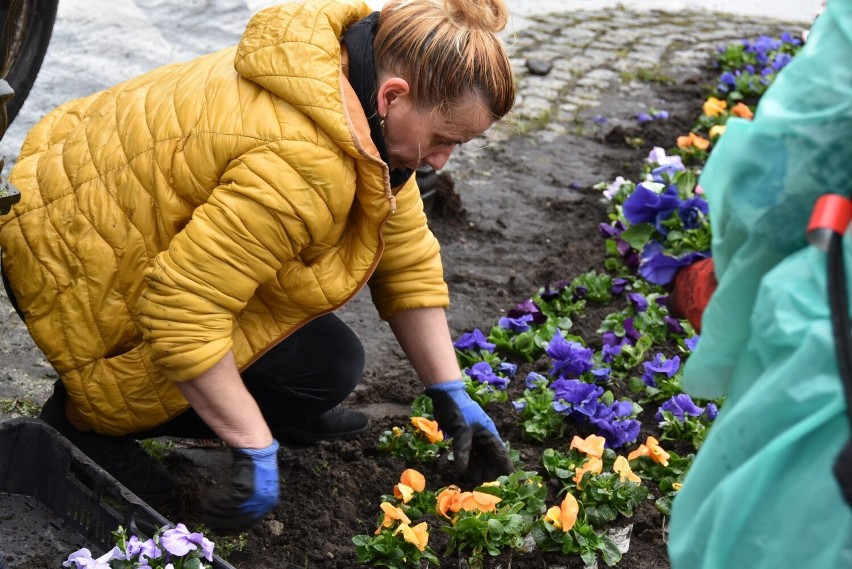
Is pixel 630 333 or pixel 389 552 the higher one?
pixel 389 552

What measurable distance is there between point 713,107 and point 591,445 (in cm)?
357

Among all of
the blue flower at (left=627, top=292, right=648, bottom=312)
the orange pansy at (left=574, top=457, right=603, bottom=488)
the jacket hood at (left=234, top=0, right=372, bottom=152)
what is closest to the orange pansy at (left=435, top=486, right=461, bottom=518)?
the orange pansy at (left=574, top=457, right=603, bottom=488)

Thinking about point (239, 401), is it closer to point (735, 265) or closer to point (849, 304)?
point (735, 265)

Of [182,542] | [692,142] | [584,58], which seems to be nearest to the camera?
[182,542]

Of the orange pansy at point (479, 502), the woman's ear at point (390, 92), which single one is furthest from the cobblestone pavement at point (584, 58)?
the woman's ear at point (390, 92)

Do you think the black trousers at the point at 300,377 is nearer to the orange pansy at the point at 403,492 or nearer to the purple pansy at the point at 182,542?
the orange pansy at the point at 403,492

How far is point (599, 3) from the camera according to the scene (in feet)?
28.3

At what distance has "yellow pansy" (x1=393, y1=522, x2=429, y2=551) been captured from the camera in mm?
2473

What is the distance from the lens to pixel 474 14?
90.0 inches

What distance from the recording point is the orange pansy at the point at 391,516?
8.44 ft

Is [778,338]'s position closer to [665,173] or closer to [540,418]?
[540,418]

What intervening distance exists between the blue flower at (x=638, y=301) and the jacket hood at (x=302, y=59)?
1.94 m

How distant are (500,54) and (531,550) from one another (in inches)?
45.5

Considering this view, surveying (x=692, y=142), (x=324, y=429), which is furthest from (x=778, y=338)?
(x=692, y=142)
